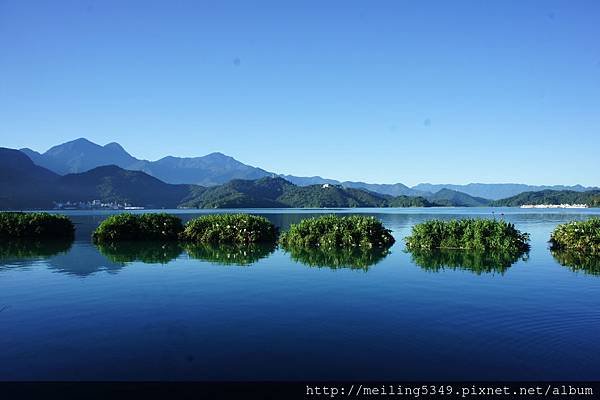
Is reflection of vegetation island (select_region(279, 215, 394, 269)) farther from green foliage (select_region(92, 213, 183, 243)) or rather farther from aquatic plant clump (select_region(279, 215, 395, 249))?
green foliage (select_region(92, 213, 183, 243))

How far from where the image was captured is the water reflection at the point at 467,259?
961 inches

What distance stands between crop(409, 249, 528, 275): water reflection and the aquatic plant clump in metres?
4.29

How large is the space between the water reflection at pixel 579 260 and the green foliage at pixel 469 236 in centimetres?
278

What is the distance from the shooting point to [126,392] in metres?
8.42

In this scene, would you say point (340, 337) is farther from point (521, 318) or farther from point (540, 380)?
point (521, 318)

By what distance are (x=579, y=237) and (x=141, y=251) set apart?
105 ft

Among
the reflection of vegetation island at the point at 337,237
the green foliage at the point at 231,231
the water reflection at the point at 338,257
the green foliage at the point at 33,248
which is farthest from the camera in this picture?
the green foliage at the point at 231,231

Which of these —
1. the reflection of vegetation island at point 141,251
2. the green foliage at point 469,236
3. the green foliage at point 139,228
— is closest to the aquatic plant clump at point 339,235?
the green foliage at point 469,236

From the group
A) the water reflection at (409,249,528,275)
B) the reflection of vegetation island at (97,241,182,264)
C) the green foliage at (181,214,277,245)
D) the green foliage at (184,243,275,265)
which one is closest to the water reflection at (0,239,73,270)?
the reflection of vegetation island at (97,241,182,264)

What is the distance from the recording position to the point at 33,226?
41938 mm

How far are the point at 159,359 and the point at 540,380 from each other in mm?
8110

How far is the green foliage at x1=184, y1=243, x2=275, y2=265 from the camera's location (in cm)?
2795

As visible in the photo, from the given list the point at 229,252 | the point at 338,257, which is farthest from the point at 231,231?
the point at 338,257

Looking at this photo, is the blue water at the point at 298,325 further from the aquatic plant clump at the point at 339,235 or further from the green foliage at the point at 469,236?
the aquatic plant clump at the point at 339,235
